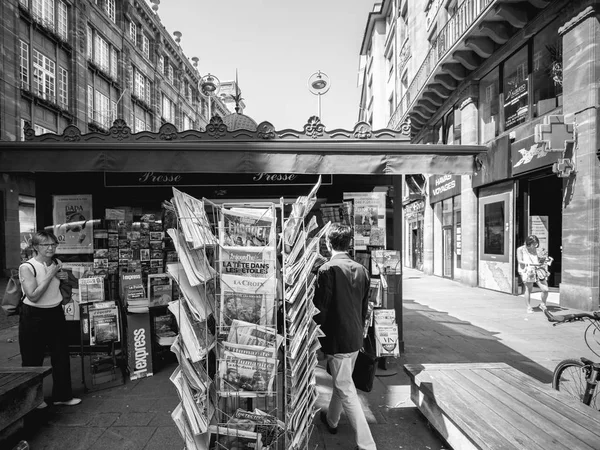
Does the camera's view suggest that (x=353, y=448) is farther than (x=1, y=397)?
Yes

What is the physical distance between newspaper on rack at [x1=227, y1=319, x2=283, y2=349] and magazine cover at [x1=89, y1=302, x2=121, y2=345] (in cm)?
273

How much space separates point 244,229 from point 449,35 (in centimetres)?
1501

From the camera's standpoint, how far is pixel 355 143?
462cm

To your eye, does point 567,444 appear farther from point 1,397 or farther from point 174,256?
point 174,256

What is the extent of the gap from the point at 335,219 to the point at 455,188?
10971 millimetres

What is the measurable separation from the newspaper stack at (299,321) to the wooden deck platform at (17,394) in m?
2.29

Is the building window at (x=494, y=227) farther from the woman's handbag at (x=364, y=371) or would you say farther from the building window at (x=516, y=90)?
the woman's handbag at (x=364, y=371)

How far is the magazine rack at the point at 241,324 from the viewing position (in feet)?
7.95

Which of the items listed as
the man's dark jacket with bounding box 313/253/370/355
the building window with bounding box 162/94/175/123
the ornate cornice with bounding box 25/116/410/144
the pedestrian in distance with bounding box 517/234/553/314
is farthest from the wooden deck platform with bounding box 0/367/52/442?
the building window with bounding box 162/94/175/123

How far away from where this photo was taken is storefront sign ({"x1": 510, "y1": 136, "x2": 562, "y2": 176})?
8.79m

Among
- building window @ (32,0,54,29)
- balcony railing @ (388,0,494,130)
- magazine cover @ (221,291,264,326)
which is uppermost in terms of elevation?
building window @ (32,0,54,29)

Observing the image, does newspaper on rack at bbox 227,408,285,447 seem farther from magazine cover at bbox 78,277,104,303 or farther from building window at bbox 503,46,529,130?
building window at bbox 503,46,529,130

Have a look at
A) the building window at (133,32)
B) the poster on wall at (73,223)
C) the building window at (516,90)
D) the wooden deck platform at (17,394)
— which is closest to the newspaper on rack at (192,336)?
the wooden deck platform at (17,394)

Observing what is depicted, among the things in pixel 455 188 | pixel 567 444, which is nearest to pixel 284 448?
pixel 567 444
